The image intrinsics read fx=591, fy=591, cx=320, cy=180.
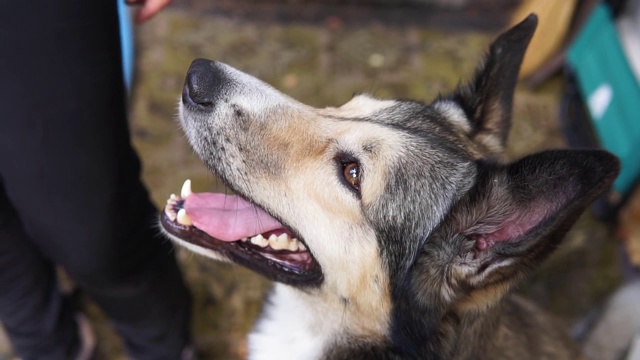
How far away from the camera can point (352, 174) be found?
163 cm

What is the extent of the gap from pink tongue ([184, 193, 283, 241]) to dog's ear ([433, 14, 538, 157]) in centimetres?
67

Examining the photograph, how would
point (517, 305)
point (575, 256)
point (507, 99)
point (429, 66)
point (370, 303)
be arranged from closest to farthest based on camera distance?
point (370, 303) → point (507, 99) → point (517, 305) → point (575, 256) → point (429, 66)

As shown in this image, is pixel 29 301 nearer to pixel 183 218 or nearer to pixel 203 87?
pixel 183 218

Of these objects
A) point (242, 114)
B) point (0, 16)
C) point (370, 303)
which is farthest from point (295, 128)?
point (0, 16)

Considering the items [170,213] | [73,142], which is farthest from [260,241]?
[73,142]

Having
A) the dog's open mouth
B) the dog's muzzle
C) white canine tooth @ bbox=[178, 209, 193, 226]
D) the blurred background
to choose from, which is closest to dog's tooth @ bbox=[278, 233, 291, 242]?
the dog's open mouth

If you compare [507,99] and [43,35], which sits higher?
[507,99]

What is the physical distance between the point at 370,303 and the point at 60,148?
92 centimetres

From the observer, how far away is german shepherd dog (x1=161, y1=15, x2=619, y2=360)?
A: 1518 millimetres

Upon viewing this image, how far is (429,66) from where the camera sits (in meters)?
3.80

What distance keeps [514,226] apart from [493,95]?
0.64 metres

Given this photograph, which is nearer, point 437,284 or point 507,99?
point 437,284

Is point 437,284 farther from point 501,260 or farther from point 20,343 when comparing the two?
point 20,343

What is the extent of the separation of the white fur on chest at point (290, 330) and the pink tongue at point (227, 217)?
230 mm
